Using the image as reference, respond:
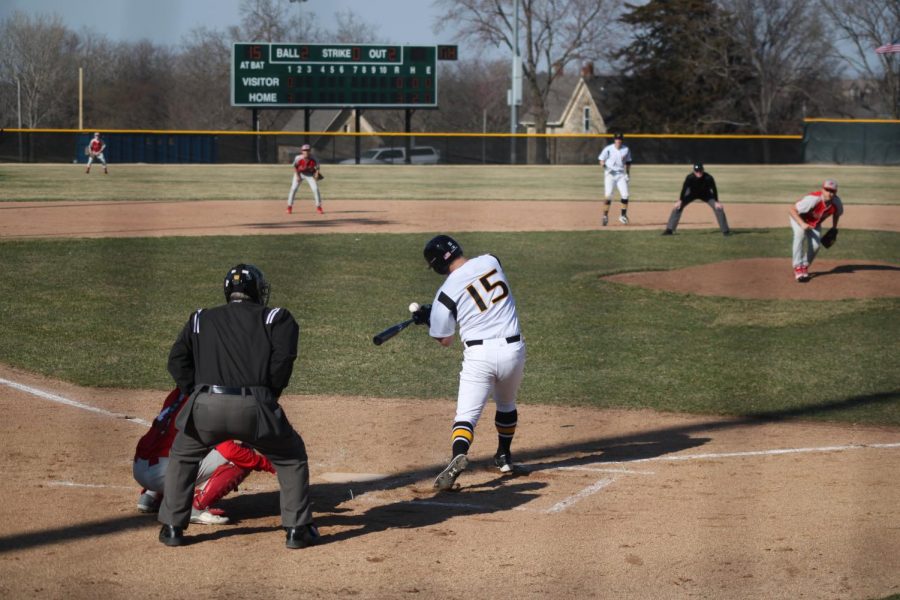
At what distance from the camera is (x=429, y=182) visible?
130 feet

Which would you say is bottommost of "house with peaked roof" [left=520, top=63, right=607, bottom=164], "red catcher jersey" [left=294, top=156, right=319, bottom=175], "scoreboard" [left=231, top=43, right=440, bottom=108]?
"red catcher jersey" [left=294, top=156, right=319, bottom=175]

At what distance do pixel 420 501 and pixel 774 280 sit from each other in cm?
1010

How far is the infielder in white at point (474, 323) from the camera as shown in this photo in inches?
258

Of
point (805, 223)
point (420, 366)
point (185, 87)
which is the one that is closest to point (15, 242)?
point (420, 366)

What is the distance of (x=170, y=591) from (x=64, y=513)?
4.48 feet

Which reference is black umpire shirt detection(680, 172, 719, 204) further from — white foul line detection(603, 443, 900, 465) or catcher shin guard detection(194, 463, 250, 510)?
catcher shin guard detection(194, 463, 250, 510)

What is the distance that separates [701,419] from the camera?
348 inches

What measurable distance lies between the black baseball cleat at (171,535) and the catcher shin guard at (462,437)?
1.72m

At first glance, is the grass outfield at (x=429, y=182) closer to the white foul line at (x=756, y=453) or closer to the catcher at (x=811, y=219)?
the catcher at (x=811, y=219)

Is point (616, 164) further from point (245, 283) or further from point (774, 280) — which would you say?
point (245, 283)

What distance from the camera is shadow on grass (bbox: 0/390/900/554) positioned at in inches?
224

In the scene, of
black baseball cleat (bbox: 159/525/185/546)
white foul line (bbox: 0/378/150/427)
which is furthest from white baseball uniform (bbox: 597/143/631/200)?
black baseball cleat (bbox: 159/525/185/546)

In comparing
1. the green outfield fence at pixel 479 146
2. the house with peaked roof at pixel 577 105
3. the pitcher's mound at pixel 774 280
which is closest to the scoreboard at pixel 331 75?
the green outfield fence at pixel 479 146

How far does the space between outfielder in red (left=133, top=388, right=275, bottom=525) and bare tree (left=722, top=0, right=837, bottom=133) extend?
5723 cm
